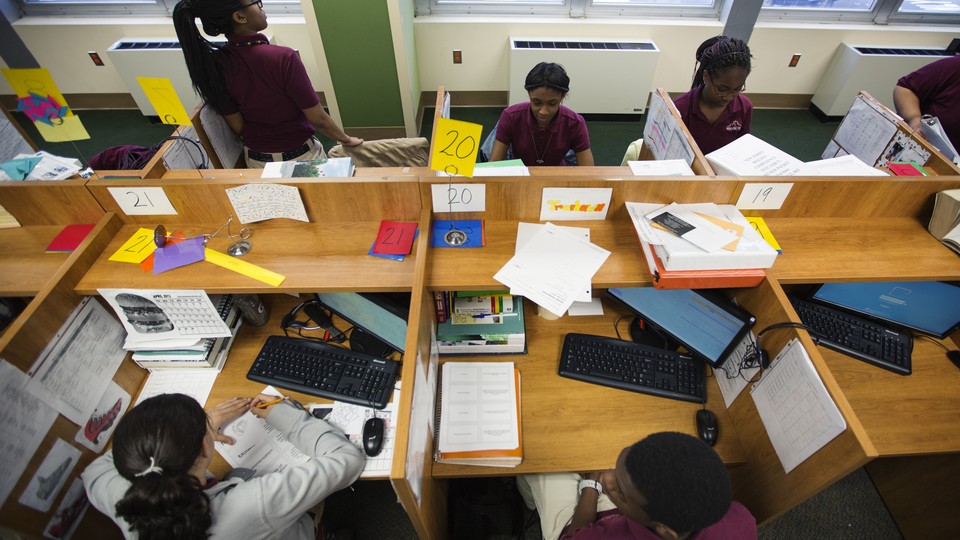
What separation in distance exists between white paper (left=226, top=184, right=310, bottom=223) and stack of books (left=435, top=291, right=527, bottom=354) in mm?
546

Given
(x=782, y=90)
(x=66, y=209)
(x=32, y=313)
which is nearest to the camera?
(x=32, y=313)

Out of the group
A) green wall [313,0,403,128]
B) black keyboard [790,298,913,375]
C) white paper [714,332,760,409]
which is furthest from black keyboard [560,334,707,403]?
green wall [313,0,403,128]

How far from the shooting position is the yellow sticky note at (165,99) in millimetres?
1139

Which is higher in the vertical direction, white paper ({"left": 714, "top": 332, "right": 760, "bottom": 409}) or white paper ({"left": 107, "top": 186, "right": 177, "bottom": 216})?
white paper ({"left": 107, "top": 186, "right": 177, "bottom": 216})

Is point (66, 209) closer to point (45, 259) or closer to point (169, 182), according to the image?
point (45, 259)

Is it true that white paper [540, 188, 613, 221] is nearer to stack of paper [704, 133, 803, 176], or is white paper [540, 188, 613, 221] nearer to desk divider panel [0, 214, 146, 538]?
stack of paper [704, 133, 803, 176]

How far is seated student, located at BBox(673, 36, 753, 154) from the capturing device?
6.07 ft

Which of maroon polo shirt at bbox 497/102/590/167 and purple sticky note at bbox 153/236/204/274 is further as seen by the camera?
maroon polo shirt at bbox 497/102/590/167

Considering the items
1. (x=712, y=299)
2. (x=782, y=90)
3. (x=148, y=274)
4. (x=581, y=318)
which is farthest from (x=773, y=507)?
(x=782, y=90)

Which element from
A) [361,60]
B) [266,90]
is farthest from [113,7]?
[266,90]

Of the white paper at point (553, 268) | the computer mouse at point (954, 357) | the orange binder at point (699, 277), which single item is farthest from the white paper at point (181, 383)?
the computer mouse at point (954, 357)

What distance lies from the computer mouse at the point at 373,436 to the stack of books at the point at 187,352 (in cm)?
55

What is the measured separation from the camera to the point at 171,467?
0.92 meters

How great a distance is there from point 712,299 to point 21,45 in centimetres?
527
